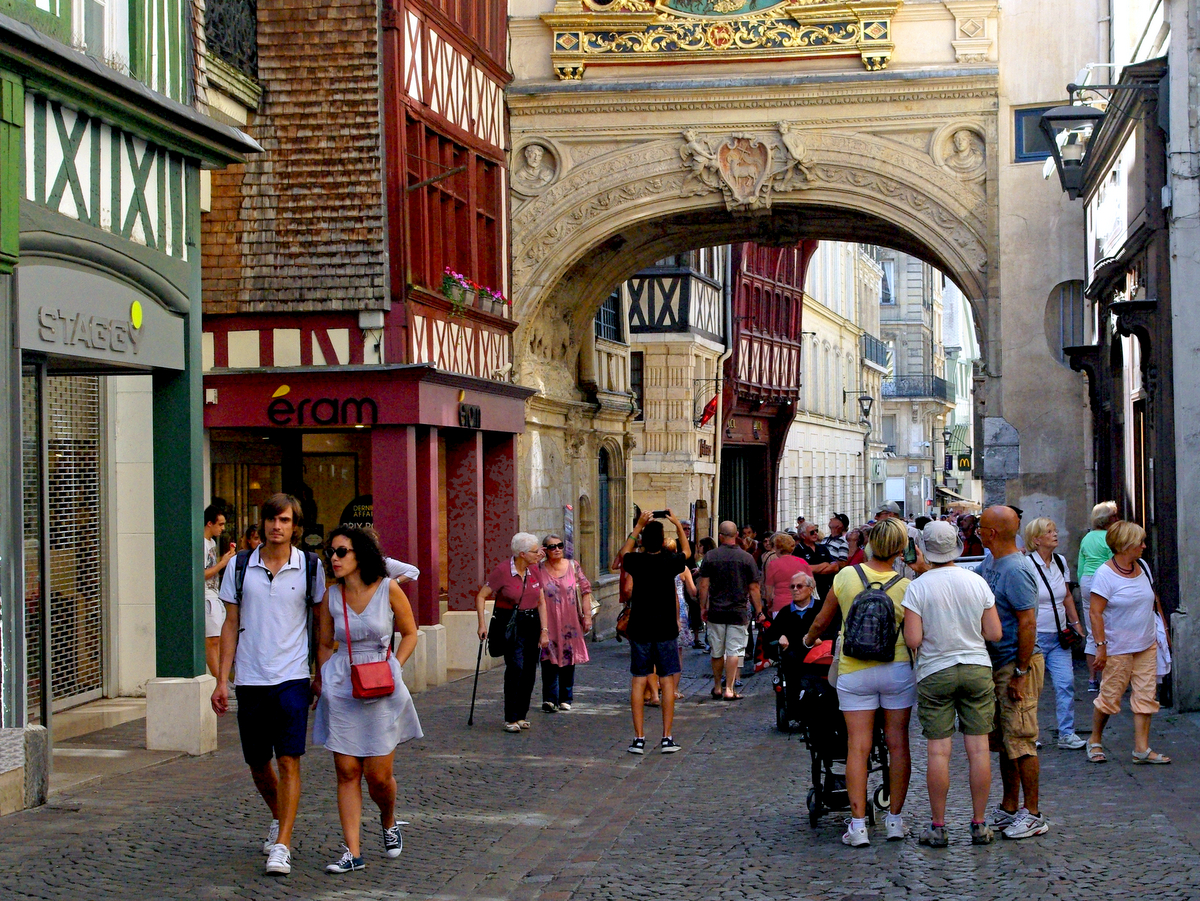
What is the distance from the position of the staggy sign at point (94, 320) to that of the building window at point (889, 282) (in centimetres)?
5611

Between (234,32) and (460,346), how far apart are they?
13.4 ft

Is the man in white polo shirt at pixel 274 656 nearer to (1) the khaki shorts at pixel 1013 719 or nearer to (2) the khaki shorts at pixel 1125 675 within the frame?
(1) the khaki shorts at pixel 1013 719

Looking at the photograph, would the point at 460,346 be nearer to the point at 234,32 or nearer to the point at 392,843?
the point at 234,32

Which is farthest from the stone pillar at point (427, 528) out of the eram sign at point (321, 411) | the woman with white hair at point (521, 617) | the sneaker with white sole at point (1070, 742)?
the sneaker with white sole at point (1070, 742)

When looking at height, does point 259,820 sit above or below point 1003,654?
below

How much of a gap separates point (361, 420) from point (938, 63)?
26.9ft

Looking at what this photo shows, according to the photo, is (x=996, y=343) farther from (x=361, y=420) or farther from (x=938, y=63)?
(x=361, y=420)

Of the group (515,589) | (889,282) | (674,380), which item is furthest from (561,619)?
(889,282)

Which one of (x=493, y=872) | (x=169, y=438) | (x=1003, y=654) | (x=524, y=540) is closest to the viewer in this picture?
(x=493, y=872)

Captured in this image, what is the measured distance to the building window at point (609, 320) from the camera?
25594 mm

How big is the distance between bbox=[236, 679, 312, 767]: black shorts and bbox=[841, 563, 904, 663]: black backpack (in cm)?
242

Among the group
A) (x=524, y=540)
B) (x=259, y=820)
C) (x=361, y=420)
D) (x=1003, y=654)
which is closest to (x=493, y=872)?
(x=259, y=820)

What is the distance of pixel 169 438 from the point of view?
420 inches

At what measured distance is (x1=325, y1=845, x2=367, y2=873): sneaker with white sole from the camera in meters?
6.95
